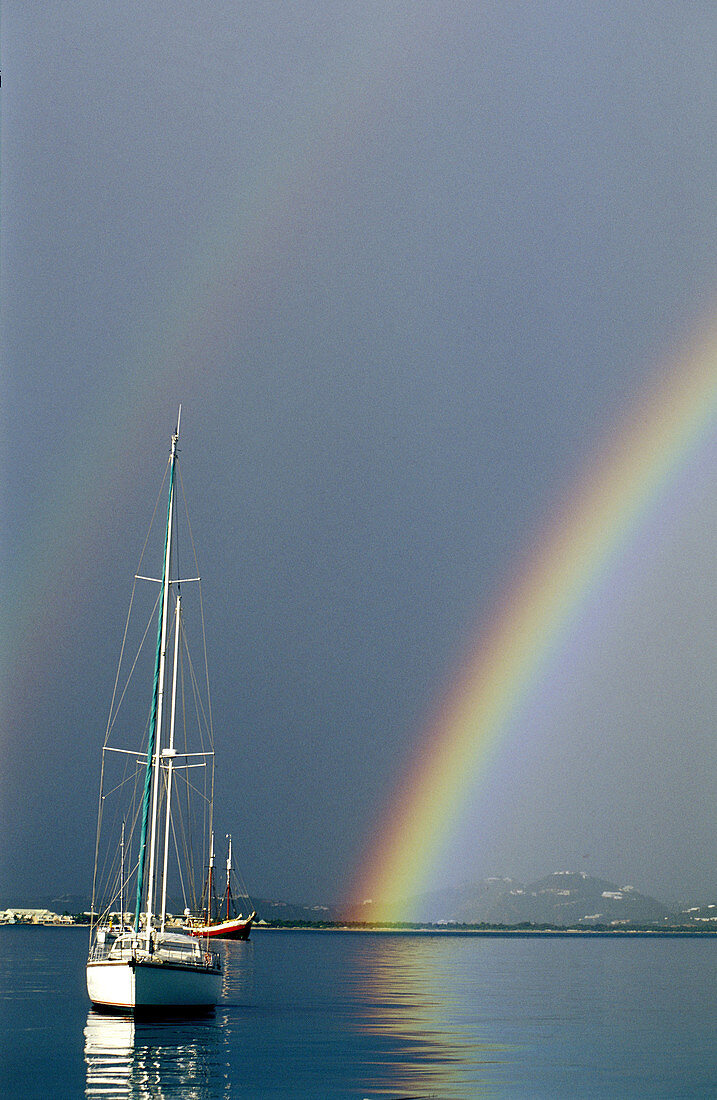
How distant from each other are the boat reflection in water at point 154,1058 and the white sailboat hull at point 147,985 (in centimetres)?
100

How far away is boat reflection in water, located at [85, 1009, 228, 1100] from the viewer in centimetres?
3428

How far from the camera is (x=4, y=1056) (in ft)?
143

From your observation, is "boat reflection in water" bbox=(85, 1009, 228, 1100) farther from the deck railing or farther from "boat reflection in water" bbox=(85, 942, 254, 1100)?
the deck railing

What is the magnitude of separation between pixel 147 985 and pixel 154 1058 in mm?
9084

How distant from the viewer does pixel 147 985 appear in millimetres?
49500

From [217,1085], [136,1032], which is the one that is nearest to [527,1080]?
[217,1085]

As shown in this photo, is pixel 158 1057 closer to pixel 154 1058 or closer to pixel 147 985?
pixel 154 1058

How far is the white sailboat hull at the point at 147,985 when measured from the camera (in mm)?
49250

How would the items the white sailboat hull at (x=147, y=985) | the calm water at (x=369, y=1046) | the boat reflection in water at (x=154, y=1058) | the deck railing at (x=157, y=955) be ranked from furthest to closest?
the deck railing at (x=157, y=955), the white sailboat hull at (x=147, y=985), the calm water at (x=369, y=1046), the boat reflection in water at (x=154, y=1058)

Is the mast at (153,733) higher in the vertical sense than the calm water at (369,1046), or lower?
higher

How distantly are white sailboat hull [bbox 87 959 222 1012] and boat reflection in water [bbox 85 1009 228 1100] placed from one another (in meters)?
1.00

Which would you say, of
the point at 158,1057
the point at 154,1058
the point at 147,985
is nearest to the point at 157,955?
the point at 147,985

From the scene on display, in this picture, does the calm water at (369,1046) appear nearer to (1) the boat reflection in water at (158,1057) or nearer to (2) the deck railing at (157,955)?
(1) the boat reflection in water at (158,1057)

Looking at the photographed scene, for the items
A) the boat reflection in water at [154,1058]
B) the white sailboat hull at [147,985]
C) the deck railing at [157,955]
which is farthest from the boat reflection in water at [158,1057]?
the deck railing at [157,955]
